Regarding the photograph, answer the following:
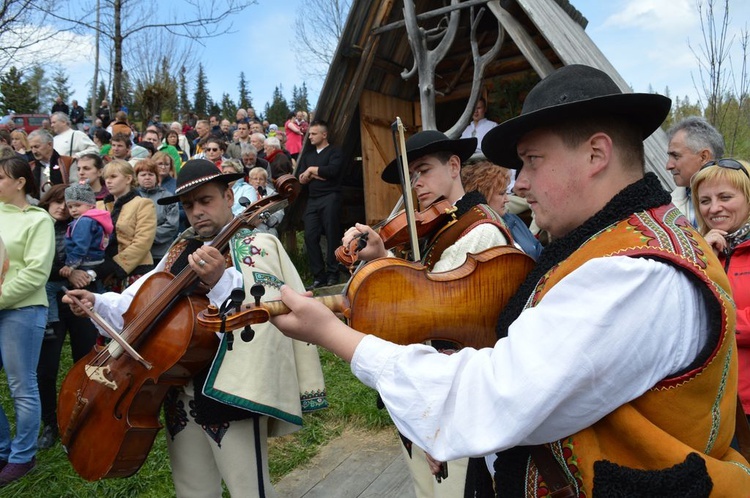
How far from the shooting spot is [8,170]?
3865mm

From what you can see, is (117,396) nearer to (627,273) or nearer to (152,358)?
(152,358)

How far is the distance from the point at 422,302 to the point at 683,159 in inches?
119

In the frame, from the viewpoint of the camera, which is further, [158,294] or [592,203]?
[158,294]

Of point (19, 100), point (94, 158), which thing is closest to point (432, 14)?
point (94, 158)

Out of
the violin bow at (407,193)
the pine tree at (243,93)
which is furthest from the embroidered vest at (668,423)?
the pine tree at (243,93)

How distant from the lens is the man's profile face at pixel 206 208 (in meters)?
2.72

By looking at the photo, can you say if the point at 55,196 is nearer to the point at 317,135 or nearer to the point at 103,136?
the point at 317,135

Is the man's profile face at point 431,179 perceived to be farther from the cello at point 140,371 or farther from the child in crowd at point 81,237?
the child in crowd at point 81,237

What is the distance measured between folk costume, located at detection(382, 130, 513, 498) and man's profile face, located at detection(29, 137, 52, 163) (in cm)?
655

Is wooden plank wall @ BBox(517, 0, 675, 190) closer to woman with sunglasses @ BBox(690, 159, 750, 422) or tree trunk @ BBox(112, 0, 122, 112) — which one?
woman with sunglasses @ BBox(690, 159, 750, 422)

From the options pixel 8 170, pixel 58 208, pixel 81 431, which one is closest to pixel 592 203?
pixel 81 431

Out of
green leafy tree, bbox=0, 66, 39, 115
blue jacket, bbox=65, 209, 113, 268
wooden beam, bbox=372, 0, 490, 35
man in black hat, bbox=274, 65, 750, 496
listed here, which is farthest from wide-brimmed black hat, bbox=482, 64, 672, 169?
green leafy tree, bbox=0, 66, 39, 115

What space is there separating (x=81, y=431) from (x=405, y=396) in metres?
2.04

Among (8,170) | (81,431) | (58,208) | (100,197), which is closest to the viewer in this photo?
(81,431)
